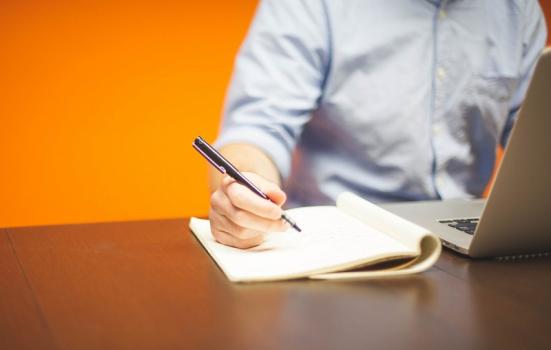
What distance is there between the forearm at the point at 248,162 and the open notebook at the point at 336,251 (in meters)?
0.17

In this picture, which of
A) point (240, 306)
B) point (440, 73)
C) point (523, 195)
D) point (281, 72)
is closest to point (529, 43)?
point (440, 73)

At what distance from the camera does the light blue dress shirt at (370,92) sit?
1115 mm

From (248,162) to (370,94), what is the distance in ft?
1.12

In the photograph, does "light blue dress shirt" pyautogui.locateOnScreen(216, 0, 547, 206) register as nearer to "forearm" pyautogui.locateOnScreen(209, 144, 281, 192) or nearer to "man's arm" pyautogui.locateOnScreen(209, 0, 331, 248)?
"man's arm" pyautogui.locateOnScreen(209, 0, 331, 248)

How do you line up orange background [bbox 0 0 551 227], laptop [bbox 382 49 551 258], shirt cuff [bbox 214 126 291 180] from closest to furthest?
laptop [bbox 382 49 551 258] < shirt cuff [bbox 214 126 291 180] < orange background [bbox 0 0 551 227]

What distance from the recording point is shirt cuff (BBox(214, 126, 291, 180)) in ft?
3.30

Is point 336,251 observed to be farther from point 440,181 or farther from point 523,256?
point 440,181

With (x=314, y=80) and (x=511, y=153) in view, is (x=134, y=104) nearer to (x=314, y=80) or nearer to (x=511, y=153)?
(x=314, y=80)

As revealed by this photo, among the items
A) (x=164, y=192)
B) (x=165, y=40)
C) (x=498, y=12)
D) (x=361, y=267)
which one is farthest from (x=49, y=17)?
(x=361, y=267)

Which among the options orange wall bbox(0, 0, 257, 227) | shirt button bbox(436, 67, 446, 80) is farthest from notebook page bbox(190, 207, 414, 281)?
orange wall bbox(0, 0, 257, 227)

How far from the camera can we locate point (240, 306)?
1.70 feet

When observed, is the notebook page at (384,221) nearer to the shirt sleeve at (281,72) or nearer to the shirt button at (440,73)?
the shirt sleeve at (281,72)

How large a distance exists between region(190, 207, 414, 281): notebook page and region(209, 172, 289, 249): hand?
0.01 m

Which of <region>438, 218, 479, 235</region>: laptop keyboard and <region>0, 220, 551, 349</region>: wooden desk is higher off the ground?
<region>0, 220, 551, 349</region>: wooden desk
